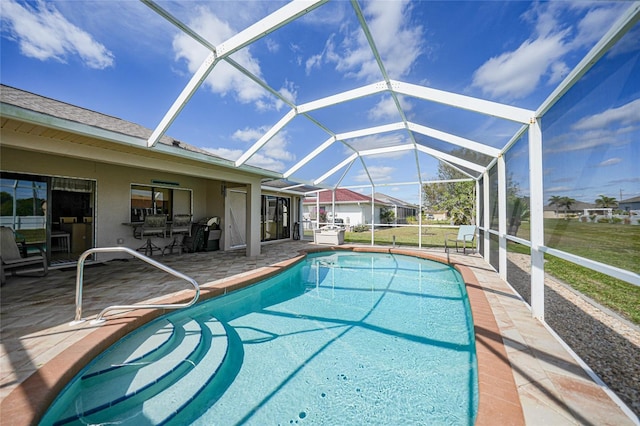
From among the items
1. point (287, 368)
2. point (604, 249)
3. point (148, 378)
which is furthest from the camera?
point (287, 368)

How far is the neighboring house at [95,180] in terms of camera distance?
15.1 feet

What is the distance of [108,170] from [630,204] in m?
11.2

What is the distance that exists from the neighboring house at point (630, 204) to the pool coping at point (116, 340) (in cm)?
183

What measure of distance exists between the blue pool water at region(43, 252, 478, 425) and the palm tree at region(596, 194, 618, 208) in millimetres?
2331

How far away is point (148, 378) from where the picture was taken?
9.39 ft

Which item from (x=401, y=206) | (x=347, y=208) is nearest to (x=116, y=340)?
(x=347, y=208)

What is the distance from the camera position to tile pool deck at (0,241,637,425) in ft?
6.71

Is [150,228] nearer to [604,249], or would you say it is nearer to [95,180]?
[95,180]

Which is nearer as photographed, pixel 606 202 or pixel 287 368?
pixel 606 202

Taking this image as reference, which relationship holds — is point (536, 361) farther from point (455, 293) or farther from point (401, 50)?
point (401, 50)

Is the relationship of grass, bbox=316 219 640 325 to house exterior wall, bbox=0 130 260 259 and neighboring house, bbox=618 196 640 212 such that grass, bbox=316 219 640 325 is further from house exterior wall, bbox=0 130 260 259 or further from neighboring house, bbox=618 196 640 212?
house exterior wall, bbox=0 130 260 259

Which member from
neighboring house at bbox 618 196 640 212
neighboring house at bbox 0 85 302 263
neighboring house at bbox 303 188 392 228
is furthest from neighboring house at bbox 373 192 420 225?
neighboring house at bbox 618 196 640 212

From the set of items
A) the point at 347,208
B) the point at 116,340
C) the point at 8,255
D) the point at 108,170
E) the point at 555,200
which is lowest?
the point at 116,340

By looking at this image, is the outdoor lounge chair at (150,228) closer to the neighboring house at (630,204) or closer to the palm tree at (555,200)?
the palm tree at (555,200)
